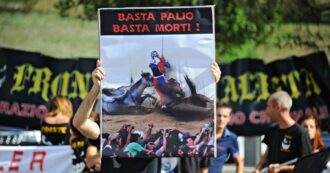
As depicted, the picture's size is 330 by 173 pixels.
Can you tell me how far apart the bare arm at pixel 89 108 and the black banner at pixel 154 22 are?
0.27 meters

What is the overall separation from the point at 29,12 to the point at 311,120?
16.6ft

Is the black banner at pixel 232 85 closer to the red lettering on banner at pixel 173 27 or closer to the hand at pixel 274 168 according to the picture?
the hand at pixel 274 168

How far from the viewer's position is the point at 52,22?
39.2 feet

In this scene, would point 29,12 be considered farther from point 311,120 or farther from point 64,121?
point 311,120

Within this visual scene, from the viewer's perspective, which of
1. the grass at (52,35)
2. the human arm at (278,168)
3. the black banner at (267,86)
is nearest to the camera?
the human arm at (278,168)

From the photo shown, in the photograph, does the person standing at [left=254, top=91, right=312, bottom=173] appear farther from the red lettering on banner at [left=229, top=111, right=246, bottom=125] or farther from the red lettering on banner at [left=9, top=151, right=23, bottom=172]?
the red lettering on banner at [left=229, top=111, right=246, bottom=125]

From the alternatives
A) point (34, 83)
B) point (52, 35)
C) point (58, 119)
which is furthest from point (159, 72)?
point (52, 35)

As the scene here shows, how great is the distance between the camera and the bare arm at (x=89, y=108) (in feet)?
17.2

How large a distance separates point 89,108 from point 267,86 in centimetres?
583

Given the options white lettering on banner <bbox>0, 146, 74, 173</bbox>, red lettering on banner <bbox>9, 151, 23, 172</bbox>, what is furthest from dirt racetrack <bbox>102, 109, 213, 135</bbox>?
red lettering on banner <bbox>9, 151, 23, 172</bbox>

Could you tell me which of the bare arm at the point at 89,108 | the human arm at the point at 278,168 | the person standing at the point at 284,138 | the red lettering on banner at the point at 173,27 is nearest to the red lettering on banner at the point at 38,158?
the person standing at the point at 284,138

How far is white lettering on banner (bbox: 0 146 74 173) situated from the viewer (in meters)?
8.52

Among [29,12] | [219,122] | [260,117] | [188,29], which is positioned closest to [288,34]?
[260,117]

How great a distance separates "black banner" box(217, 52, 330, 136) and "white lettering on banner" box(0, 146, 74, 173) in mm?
3099
